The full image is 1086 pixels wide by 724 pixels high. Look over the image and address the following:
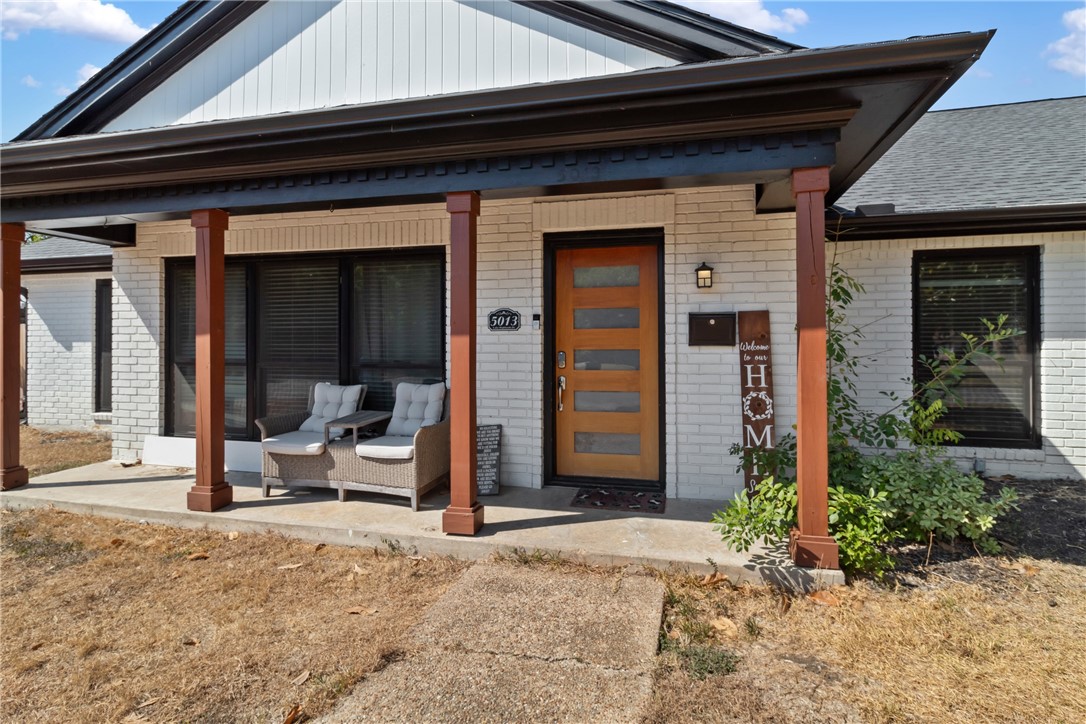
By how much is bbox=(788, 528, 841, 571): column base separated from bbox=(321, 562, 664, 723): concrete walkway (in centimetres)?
83

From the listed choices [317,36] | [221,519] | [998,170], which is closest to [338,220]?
[317,36]

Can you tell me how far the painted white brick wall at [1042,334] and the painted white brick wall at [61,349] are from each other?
10.1m

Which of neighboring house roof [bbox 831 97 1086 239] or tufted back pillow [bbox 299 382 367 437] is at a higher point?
neighboring house roof [bbox 831 97 1086 239]

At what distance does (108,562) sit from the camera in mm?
3496

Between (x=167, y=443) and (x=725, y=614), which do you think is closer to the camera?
(x=725, y=614)

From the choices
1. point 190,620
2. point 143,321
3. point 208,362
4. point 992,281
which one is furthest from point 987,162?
point 143,321

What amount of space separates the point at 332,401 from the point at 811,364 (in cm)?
412

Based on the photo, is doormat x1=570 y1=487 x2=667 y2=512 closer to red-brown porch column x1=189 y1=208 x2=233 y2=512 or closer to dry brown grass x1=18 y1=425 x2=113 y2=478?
red-brown porch column x1=189 y1=208 x2=233 y2=512

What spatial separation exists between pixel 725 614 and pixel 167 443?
5.72 meters

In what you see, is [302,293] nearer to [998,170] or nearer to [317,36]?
[317,36]

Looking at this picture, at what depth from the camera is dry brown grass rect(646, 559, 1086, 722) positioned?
2070 millimetres

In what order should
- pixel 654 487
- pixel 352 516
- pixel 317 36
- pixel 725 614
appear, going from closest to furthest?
1. pixel 725 614
2. pixel 352 516
3. pixel 317 36
4. pixel 654 487

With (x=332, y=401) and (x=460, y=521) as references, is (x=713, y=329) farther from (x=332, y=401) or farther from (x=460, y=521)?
(x=332, y=401)

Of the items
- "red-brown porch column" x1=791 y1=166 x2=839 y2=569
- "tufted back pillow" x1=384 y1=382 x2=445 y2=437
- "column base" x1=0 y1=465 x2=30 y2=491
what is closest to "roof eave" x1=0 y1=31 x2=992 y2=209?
"red-brown porch column" x1=791 y1=166 x2=839 y2=569
